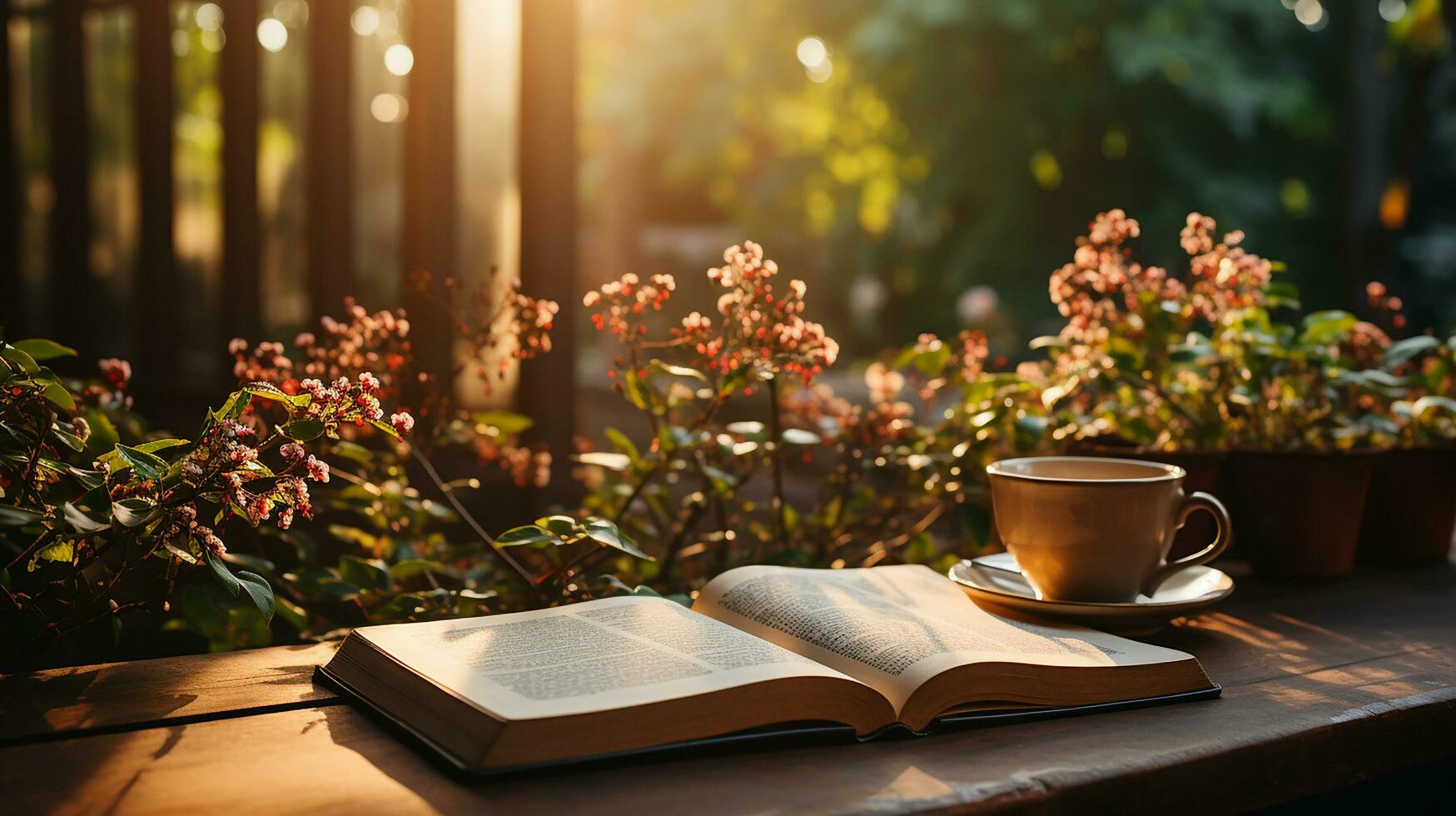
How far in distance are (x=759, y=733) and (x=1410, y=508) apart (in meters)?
1.12

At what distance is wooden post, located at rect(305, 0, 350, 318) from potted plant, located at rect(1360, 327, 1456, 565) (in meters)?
2.20

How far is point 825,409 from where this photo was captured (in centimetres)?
174

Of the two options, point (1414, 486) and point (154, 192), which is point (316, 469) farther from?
point (154, 192)

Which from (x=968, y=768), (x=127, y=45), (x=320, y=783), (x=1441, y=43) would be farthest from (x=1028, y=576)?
(x=1441, y=43)

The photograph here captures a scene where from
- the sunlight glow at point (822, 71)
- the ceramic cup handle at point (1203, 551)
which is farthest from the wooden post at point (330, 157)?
the sunlight glow at point (822, 71)

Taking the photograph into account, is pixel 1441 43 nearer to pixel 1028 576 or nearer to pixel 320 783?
pixel 1028 576

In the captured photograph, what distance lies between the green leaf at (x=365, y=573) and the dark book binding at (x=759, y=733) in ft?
1.00

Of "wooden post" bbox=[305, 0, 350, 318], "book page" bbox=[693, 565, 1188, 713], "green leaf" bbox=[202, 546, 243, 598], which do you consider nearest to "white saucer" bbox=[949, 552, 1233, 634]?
"book page" bbox=[693, 565, 1188, 713]

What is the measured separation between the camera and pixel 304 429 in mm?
934

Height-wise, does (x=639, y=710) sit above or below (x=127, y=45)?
below

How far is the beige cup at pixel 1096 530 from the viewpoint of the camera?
3.57 feet

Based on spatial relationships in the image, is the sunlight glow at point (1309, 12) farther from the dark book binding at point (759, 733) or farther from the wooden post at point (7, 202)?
the dark book binding at point (759, 733)

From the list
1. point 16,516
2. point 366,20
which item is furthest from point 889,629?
point 366,20

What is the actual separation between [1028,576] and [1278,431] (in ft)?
2.03
